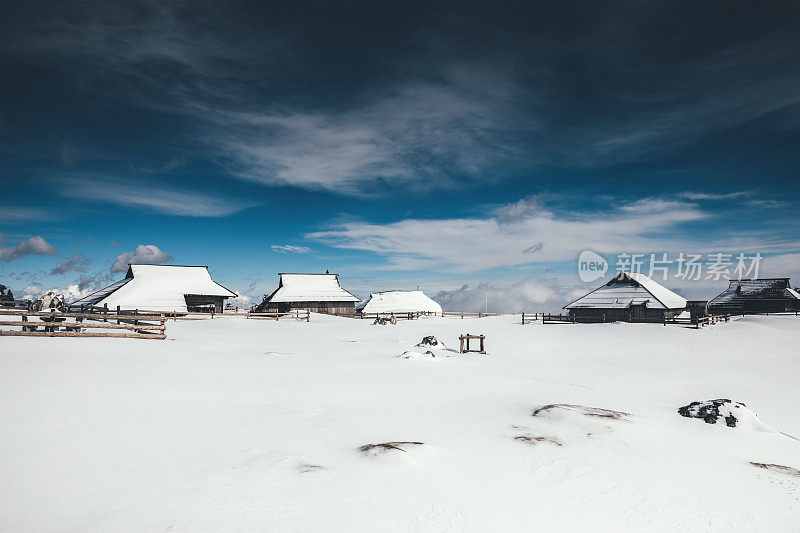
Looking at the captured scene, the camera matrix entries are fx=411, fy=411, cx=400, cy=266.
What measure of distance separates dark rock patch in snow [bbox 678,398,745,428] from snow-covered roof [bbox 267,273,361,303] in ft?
160

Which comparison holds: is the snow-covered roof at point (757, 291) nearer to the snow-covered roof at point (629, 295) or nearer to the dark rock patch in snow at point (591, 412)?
the snow-covered roof at point (629, 295)

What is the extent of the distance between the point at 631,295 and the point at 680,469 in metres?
45.5

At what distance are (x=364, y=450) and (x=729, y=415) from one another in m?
9.69

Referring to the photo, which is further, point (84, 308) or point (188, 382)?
Answer: point (84, 308)

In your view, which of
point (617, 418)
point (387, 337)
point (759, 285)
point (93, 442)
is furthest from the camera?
point (759, 285)

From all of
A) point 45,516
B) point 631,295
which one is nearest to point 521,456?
point 45,516

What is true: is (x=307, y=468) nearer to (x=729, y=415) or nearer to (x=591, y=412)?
(x=591, y=412)

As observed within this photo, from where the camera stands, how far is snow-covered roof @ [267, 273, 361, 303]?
186 ft

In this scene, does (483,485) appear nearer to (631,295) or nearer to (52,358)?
(52,358)

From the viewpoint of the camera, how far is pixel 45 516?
509cm

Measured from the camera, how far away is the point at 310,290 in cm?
5841

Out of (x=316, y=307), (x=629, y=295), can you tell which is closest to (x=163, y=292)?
(x=316, y=307)

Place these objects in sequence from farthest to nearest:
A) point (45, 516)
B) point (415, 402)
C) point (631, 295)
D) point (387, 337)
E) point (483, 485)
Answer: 1. point (631, 295)
2. point (387, 337)
3. point (415, 402)
4. point (483, 485)
5. point (45, 516)

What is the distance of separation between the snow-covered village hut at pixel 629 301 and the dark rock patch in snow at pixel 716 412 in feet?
123
